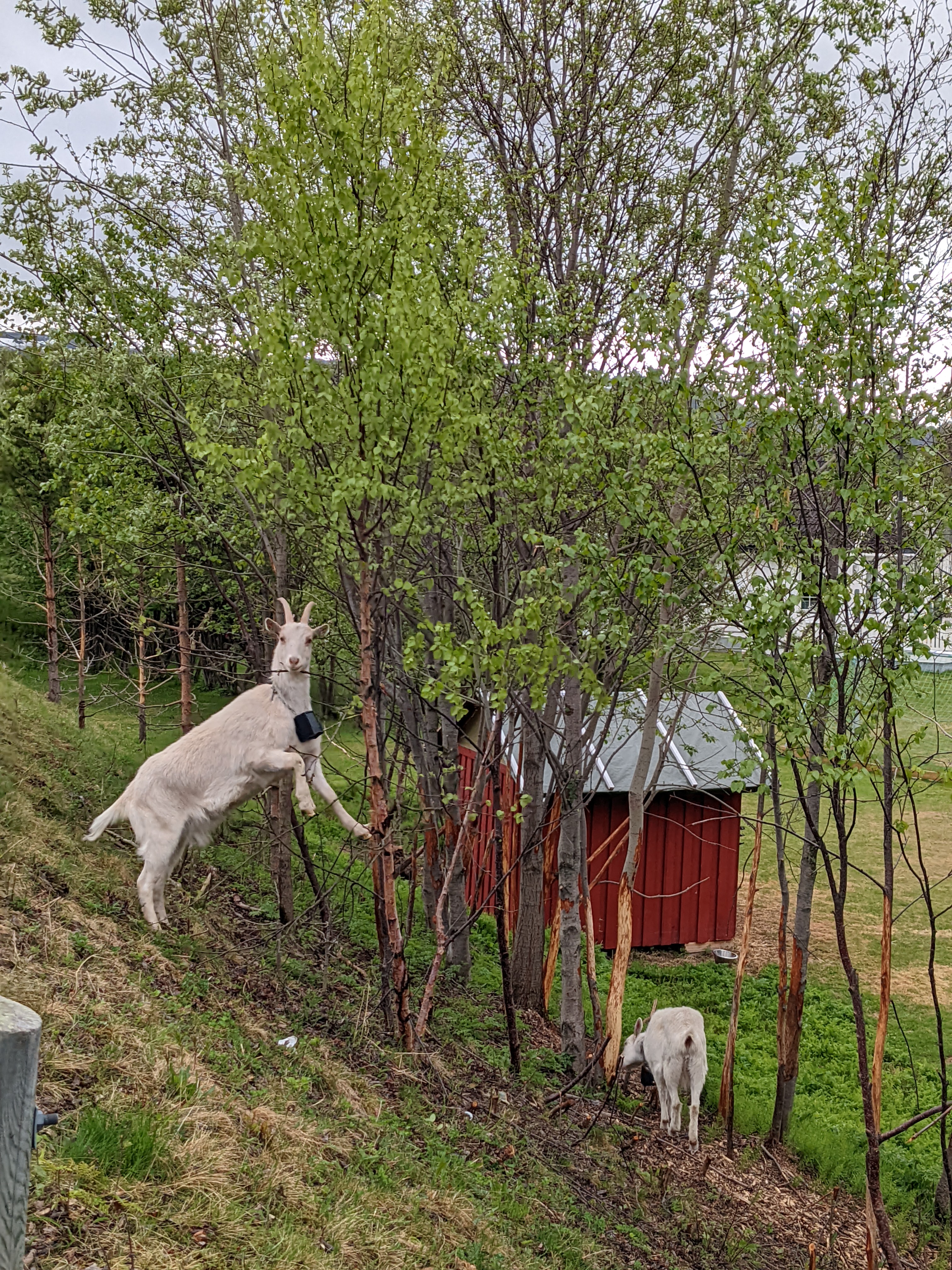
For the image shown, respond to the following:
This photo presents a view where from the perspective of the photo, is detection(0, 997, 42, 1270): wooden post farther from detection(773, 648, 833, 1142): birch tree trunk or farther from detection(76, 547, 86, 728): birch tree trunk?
detection(76, 547, 86, 728): birch tree trunk

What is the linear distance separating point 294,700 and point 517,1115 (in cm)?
409

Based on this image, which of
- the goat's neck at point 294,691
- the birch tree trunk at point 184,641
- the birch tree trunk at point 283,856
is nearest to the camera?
the goat's neck at point 294,691

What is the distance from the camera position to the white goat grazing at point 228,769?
267 inches

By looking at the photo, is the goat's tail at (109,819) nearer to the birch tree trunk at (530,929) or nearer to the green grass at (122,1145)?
the green grass at (122,1145)

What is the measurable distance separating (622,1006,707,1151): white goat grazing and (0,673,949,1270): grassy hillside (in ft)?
1.07

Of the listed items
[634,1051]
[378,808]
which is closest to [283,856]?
[378,808]

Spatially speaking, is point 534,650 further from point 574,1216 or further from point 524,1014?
point 524,1014

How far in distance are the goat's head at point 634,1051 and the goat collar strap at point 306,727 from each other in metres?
5.70

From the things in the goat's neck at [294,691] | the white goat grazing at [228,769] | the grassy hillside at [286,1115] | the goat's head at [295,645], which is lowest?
the grassy hillside at [286,1115]

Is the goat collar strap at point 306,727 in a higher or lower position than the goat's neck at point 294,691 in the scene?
lower

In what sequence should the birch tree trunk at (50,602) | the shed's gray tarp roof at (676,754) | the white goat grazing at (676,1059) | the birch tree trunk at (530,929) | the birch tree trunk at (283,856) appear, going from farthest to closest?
1. the birch tree trunk at (50,602)
2. the shed's gray tarp roof at (676,754)
3. the birch tree trunk at (530,929)
4. the white goat grazing at (676,1059)
5. the birch tree trunk at (283,856)

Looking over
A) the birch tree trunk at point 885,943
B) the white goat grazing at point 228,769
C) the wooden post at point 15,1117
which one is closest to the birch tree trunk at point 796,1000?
the birch tree trunk at point 885,943

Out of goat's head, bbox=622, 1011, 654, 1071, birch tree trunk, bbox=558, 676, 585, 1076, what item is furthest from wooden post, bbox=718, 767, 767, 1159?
birch tree trunk, bbox=558, 676, 585, 1076

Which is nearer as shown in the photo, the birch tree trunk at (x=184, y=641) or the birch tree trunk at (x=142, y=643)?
the birch tree trunk at (x=142, y=643)
